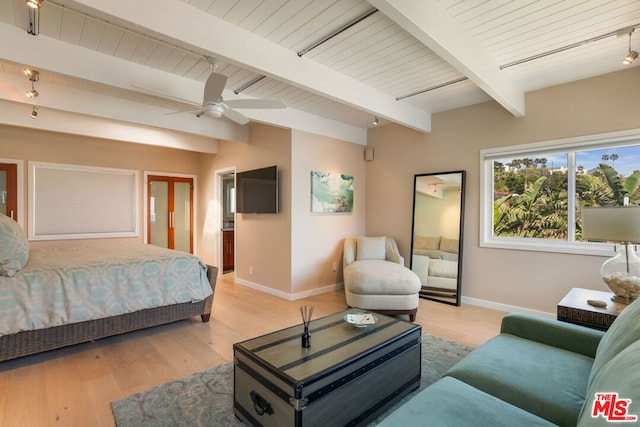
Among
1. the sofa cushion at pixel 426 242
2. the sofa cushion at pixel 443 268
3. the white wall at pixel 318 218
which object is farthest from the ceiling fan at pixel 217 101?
the sofa cushion at pixel 443 268

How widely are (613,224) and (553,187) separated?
173 centimetres

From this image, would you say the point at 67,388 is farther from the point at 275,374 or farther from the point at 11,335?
the point at 275,374

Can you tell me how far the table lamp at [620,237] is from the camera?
2055 mm

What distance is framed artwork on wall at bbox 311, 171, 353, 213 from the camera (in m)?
4.69

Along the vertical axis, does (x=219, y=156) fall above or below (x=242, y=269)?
above

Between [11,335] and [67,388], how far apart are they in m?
0.72

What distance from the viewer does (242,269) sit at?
211 inches

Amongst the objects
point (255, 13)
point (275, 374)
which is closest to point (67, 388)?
point (275, 374)

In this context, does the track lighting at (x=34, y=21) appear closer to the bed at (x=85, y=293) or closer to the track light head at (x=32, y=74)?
the track light head at (x=32, y=74)

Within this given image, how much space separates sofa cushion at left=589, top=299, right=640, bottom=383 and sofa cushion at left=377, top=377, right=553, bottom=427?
0.37 metres

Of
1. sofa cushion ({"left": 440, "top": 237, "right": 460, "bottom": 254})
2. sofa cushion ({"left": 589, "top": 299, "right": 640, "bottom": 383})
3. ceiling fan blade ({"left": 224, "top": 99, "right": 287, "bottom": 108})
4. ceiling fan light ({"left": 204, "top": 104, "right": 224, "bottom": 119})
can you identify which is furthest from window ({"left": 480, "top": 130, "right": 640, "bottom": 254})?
ceiling fan light ({"left": 204, "top": 104, "right": 224, "bottom": 119})

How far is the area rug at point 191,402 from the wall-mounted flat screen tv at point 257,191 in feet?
8.38

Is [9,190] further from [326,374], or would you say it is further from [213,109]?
[326,374]

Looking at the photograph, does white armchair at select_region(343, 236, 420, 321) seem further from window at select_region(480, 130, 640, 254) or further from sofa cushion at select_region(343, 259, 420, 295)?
Answer: window at select_region(480, 130, 640, 254)
